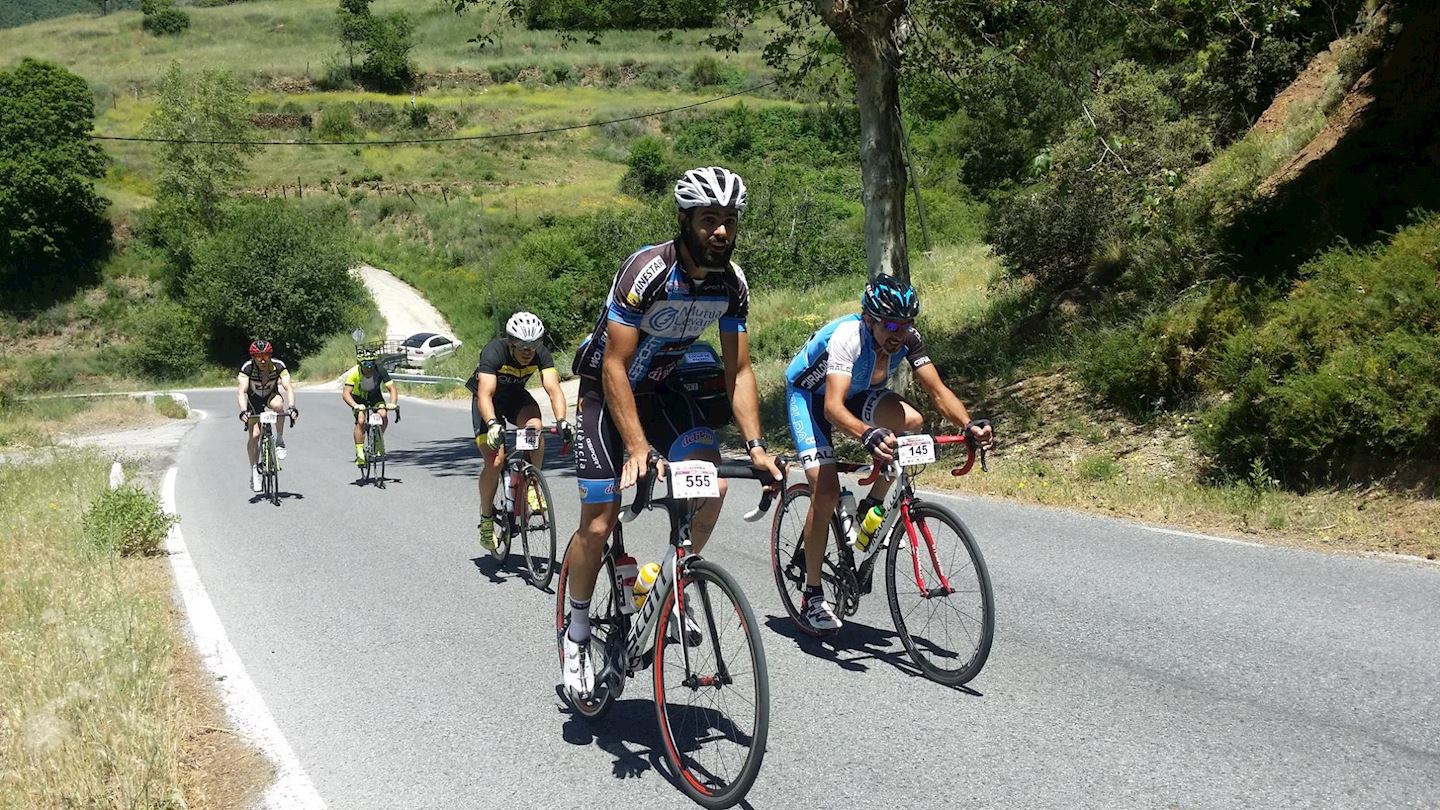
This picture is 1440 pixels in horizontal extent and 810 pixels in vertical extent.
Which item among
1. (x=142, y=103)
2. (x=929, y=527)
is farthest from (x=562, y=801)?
(x=142, y=103)

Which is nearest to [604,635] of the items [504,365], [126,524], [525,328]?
[525,328]

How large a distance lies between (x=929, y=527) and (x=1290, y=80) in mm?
20139

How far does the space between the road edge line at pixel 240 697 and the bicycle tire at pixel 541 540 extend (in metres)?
2.20

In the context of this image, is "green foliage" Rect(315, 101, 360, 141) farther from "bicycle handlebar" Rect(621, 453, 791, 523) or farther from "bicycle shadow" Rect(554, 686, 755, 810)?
"bicycle handlebar" Rect(621, 453, 791, 523)

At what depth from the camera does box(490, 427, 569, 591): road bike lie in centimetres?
830

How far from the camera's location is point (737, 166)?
232ft

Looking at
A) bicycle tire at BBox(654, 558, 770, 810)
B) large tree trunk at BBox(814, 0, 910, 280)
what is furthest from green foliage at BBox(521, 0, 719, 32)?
Answer: bicycle tire at BBox(654, 558, 770, 810)

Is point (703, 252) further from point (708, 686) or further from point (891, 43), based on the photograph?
point (891, 43)

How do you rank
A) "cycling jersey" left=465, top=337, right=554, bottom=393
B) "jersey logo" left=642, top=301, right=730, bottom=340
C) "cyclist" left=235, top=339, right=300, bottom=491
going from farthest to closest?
"cyclist" left=235, top=339, right=300, bottom=491, "cycling jersey" left=465, top=337, right=554, bottom=393, "jersey logo" left=642, top=301, right=730, bottom=340

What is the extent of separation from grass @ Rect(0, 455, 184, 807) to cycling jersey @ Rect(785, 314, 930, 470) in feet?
11.0

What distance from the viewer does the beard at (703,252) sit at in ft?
14.8

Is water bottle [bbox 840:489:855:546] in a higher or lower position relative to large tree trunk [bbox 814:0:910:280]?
lower

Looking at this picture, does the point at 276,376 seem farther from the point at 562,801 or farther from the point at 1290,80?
the point at 1290,80

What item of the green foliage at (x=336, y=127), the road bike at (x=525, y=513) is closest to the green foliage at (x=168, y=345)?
the green foliage at (x=336, y=127)
